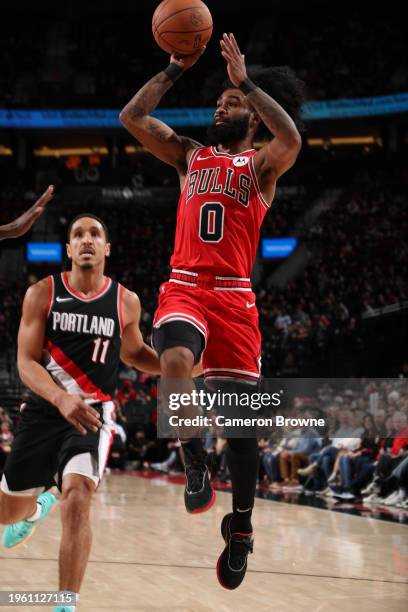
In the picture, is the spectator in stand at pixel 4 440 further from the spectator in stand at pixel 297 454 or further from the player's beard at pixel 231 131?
the player's beard at pixel 231 131

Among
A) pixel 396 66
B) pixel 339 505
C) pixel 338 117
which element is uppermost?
pixel 396 66

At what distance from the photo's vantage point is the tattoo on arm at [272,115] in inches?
175

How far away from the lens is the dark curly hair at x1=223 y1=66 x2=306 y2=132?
5309 millimetres

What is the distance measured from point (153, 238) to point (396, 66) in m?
10.5

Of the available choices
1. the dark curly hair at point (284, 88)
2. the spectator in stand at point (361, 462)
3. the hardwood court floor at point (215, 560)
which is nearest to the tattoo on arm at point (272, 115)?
the dark curly hair at point (284, 88)

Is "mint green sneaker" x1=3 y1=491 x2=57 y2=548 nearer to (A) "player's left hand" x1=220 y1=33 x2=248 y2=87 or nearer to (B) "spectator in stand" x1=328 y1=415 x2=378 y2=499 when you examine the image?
(A) "player's left hand" x1=220 y1=33 x2=248 y2=87

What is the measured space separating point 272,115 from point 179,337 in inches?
52.0

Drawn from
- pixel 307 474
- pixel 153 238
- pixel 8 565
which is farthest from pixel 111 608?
pixel 153 238

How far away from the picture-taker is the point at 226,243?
15.2 feet

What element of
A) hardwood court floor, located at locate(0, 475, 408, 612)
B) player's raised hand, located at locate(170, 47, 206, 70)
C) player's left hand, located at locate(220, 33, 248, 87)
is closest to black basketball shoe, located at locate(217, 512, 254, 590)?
hardwood court floor, located at locate(0, 475, 408, 612)

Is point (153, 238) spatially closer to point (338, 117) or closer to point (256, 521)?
point (338, 117)

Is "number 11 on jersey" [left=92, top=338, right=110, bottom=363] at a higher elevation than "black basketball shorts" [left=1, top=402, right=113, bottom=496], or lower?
higher

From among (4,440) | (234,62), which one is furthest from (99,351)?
(4,440)

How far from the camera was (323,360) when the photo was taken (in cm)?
1777
